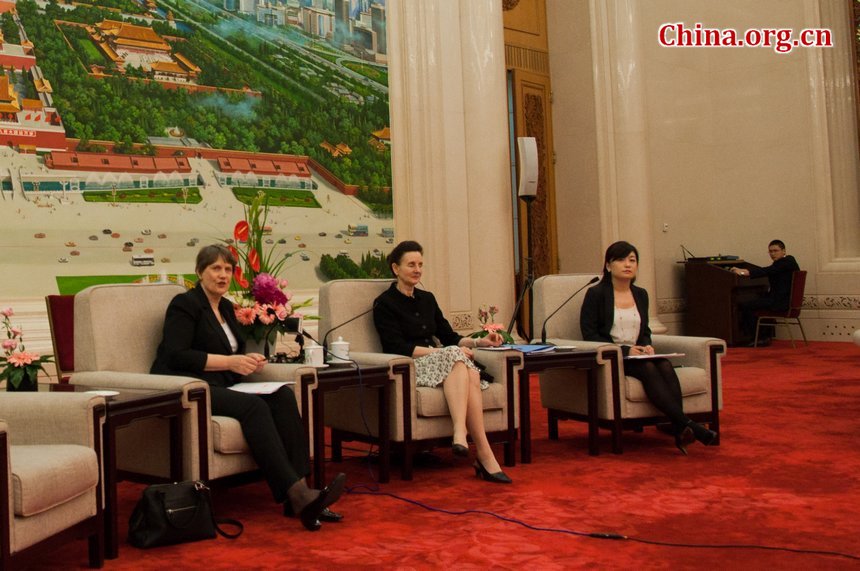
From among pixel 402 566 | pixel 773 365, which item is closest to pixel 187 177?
pixel 402 566

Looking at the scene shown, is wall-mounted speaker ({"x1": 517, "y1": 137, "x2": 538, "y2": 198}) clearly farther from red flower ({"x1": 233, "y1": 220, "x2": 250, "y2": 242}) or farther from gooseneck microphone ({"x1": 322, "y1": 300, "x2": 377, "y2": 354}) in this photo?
gooseneck microphone ({"x1": 322, "y1": 300, "x2": 377, "y2": 354})

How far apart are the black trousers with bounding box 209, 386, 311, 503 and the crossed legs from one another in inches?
30.2

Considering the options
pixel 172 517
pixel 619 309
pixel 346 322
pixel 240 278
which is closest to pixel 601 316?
pixel 619 309

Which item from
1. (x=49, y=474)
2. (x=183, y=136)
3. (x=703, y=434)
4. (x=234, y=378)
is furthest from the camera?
(x=183, y=136)

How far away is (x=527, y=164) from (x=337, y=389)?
14.9 feet

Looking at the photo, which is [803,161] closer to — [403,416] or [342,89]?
[342,89]

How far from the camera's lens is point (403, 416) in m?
4.08

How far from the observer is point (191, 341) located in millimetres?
3713

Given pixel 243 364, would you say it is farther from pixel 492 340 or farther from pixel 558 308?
pixel 558 308

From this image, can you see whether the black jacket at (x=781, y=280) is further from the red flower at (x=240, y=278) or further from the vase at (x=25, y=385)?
the vase at (x=25, y=385)

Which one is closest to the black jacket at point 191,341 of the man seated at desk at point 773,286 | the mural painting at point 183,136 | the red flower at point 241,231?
the mural painting at point 183,136

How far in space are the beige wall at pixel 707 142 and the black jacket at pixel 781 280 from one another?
3.09 feet

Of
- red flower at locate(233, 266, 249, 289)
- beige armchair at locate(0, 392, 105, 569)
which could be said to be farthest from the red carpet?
red flower at locate(233, 266, 249, 289)

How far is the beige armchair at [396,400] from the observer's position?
4.08 metres
